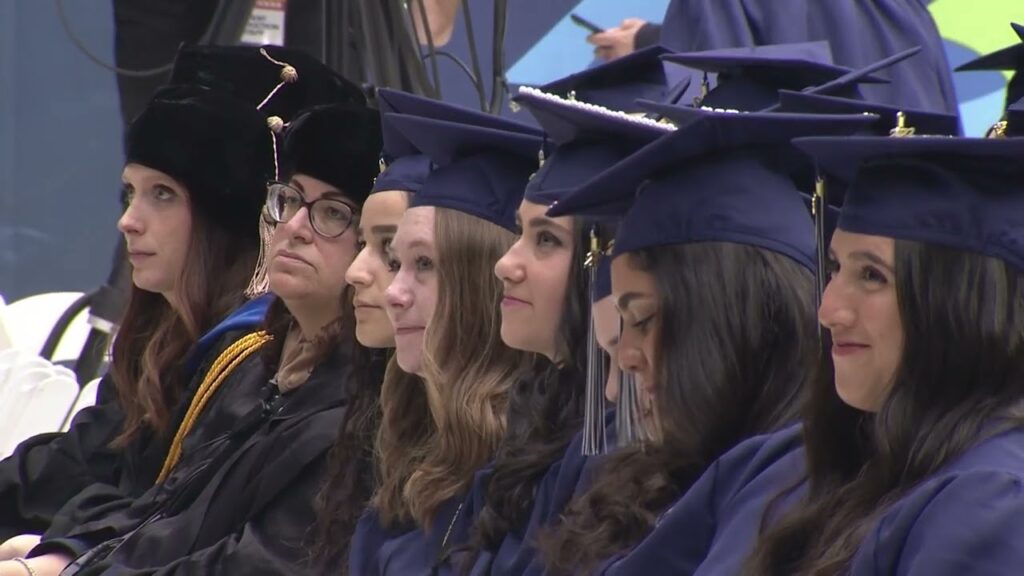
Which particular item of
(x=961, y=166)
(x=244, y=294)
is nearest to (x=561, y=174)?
(x=961, y=166)

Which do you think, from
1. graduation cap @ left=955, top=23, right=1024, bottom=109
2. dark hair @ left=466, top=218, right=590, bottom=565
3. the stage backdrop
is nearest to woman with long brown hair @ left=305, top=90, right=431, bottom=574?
dark hair @ left=466, top=218, right=590, bottom=565

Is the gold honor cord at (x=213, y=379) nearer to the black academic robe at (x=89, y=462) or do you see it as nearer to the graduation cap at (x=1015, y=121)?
the black academic robe at (x=89, y=462)

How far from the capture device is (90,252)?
6.74m

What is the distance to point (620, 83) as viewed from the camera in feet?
11.3

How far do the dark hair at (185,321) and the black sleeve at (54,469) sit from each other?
7 centimetres

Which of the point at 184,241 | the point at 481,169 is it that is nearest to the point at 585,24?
the point at 184,241

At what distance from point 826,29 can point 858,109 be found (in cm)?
129

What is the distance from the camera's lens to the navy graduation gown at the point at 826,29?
13.0 ft

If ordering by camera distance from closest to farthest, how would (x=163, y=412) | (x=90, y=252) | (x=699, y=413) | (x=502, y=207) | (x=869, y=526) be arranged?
(x=869, y=526), (x=699, y=413), (x=502, y=207), (x=163, y=412), (x=90, y=252)

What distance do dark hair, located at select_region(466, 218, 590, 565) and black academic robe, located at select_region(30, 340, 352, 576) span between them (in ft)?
2.08

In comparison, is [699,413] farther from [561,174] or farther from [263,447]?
[263,447]

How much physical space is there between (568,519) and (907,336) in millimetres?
730

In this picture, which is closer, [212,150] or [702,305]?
[702,305]

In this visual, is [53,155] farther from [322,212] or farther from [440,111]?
[440,111]
